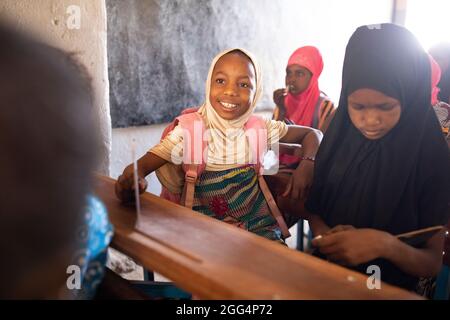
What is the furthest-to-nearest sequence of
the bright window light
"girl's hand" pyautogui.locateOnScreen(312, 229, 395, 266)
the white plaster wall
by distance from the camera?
the bright window light → the white plaster wall → "girl's hand" pyautogui.locateOnScreen(312, 229, 395, 266)

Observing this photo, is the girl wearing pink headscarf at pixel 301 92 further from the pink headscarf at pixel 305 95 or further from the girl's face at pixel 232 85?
the girl's face at pixel 232 85

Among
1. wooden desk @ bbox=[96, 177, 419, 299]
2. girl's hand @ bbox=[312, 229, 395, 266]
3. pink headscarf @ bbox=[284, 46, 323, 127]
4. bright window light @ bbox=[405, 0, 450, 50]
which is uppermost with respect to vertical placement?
bright window light @ bbox=[405, 0, 450, 50]

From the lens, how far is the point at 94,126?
610 millimetres

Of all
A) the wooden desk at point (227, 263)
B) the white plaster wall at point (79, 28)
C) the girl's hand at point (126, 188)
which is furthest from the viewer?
the white plaster wall at point (79, 28)

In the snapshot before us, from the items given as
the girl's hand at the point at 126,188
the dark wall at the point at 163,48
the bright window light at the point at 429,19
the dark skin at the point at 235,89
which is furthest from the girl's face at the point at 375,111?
the bright window light at the point at 429,19

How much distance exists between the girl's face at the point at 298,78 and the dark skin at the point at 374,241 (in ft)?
7.91

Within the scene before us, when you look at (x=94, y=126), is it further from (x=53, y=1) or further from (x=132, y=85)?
(x=132, y=85)

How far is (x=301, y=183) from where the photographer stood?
5.00ft

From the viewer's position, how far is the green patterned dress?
5.55 feet

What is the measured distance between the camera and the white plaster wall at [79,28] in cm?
181

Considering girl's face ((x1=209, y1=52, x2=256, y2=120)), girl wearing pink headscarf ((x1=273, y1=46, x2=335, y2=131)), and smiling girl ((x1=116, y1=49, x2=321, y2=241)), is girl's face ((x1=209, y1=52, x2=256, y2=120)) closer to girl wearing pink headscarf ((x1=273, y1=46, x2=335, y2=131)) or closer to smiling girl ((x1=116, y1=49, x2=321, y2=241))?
smiling girl ((x1=116, y1=49, x2=321, y2=241))

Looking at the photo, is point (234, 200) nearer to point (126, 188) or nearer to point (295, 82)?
point (126, 188)

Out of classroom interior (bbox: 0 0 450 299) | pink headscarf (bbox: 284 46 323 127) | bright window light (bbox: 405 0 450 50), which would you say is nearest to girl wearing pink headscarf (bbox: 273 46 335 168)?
pink headscarf (bbox: 284 46 323 127)

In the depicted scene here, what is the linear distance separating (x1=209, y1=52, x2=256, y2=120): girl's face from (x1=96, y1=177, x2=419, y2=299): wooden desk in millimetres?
820
